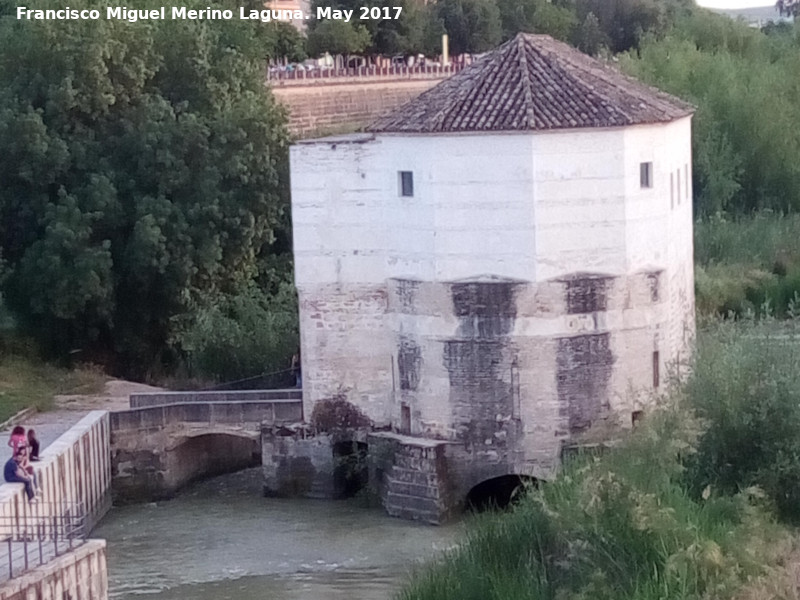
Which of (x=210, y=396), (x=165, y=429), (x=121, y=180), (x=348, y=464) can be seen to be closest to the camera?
(x=348, y=464)

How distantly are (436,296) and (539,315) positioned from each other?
1.67m

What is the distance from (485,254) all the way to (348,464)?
14.6 feet

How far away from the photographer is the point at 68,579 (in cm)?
1862

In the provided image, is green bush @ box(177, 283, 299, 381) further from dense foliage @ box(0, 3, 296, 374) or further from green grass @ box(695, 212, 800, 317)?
green grass @ box(695, 212, 800, 317)

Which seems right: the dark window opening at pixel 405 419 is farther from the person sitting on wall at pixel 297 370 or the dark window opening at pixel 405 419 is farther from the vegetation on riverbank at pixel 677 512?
the vegetation on riverbank at pixel 677 512

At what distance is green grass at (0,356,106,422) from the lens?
28.5 m

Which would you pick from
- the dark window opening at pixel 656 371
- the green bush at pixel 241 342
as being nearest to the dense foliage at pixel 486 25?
the green bush at pixel 241 342

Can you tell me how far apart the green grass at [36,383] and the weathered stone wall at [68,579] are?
8496 millimetres

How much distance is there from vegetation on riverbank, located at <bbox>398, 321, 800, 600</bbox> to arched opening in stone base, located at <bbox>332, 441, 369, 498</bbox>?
5976 millimetres

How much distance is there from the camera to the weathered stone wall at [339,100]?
44500 mm

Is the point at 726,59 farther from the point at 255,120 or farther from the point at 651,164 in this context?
the point at 651,164

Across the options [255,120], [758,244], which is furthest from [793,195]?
[255,120]

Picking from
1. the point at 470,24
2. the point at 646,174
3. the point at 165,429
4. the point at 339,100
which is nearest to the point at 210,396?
the point at 165,429

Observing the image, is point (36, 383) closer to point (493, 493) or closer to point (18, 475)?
point (18, 475)
